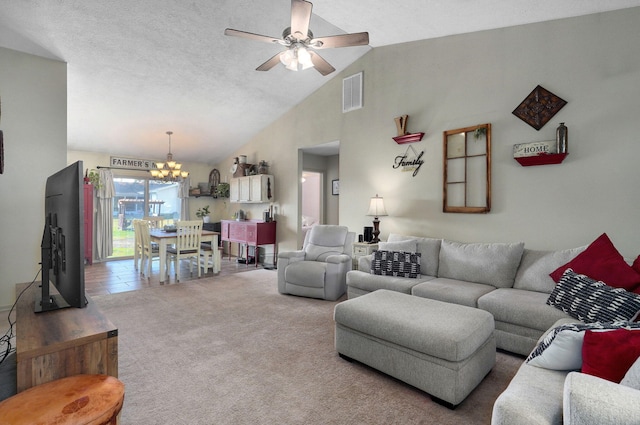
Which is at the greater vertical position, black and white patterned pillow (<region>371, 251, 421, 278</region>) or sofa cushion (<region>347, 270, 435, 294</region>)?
black and white patterned pillow (<region>371, 251, 421, 278</region>)

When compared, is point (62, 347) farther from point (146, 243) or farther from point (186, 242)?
point (146, 243)

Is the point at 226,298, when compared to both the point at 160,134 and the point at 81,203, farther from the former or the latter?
the point at 160,134

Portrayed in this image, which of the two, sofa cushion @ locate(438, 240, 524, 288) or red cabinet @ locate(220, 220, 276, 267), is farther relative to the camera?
red cabinet @ locate(220, 220, 276, 267)

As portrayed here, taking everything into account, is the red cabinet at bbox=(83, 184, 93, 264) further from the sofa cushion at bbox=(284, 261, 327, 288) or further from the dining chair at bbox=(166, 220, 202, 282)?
the sofa cushion at bbox=(284, 261, 327, 288)

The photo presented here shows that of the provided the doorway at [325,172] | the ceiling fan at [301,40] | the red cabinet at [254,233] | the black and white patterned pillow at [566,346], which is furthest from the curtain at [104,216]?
the black and white patterned pillow at [566,346]

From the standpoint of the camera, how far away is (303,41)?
2.82 m

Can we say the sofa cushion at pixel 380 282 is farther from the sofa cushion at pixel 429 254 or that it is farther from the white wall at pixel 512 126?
the white wall at pixel 512 126

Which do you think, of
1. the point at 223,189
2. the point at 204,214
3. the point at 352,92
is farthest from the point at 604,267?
the point at 204,214

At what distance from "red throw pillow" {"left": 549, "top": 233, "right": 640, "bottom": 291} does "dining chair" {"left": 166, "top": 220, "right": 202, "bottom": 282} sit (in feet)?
15.7

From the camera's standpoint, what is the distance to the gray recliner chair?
13.4ft

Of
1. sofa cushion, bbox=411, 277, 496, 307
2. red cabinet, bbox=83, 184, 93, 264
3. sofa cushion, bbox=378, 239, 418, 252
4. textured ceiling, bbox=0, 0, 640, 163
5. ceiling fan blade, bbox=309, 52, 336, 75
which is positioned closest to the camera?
sofa cushion, bbox=411, 277, 496, 307

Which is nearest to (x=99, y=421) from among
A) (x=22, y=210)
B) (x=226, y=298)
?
(x=226, y=298)

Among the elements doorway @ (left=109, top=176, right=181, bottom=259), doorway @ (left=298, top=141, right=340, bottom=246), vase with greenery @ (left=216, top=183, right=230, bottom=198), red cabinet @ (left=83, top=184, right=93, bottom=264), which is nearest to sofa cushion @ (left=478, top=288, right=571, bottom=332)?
doorway @ (left=298, top=141, right=340, bottom=246)

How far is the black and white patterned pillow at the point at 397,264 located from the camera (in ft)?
11.6
